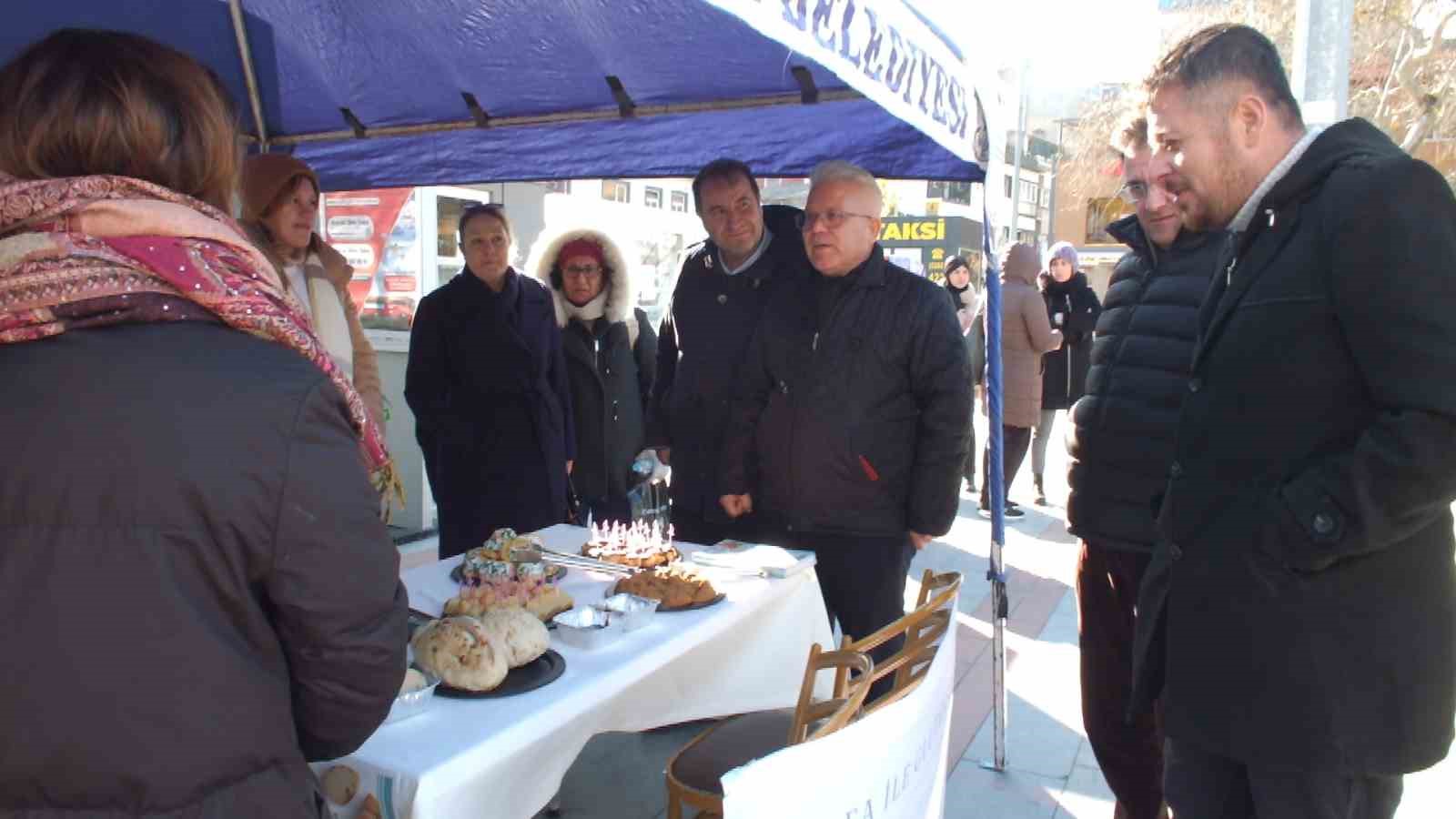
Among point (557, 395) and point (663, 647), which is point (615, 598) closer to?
point (663, 647)

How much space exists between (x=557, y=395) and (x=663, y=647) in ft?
6.69

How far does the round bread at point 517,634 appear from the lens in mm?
1883

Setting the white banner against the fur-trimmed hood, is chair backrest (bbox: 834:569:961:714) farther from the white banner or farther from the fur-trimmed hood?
the fur-trimmed hood

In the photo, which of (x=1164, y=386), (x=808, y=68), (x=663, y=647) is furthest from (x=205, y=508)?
(x=808, y=68)

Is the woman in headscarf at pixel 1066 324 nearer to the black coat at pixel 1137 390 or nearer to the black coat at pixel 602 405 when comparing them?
the black coat at pixel 602 405

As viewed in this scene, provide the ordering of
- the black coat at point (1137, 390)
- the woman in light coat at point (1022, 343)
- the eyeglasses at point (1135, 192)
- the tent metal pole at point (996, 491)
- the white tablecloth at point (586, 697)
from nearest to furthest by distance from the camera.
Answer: the white tablecloth at point (586, 697)
the black coat at point (1137, 390)
the eyeglasses at point (1135, 192)
the tent metal pole at point (996, 491)
the woman in light coat at point (1022, 343)

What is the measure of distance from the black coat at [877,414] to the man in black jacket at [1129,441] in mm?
414

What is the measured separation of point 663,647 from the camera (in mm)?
2090

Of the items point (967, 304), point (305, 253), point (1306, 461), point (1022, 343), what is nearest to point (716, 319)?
point (305, 253)

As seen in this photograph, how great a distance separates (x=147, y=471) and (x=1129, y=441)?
211 cm

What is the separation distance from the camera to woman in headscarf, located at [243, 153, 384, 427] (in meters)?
3.10

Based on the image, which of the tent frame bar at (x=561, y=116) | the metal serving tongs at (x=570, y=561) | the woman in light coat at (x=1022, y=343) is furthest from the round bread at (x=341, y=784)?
the woman in light coat at (x=1022, y=343)

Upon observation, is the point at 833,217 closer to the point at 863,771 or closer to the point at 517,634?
the point at 517,634

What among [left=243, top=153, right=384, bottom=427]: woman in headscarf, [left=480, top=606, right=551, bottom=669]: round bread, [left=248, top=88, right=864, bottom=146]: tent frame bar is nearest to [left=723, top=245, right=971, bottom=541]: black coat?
[left=248, top=88, right=864, bottom=146]: tent frame bar
